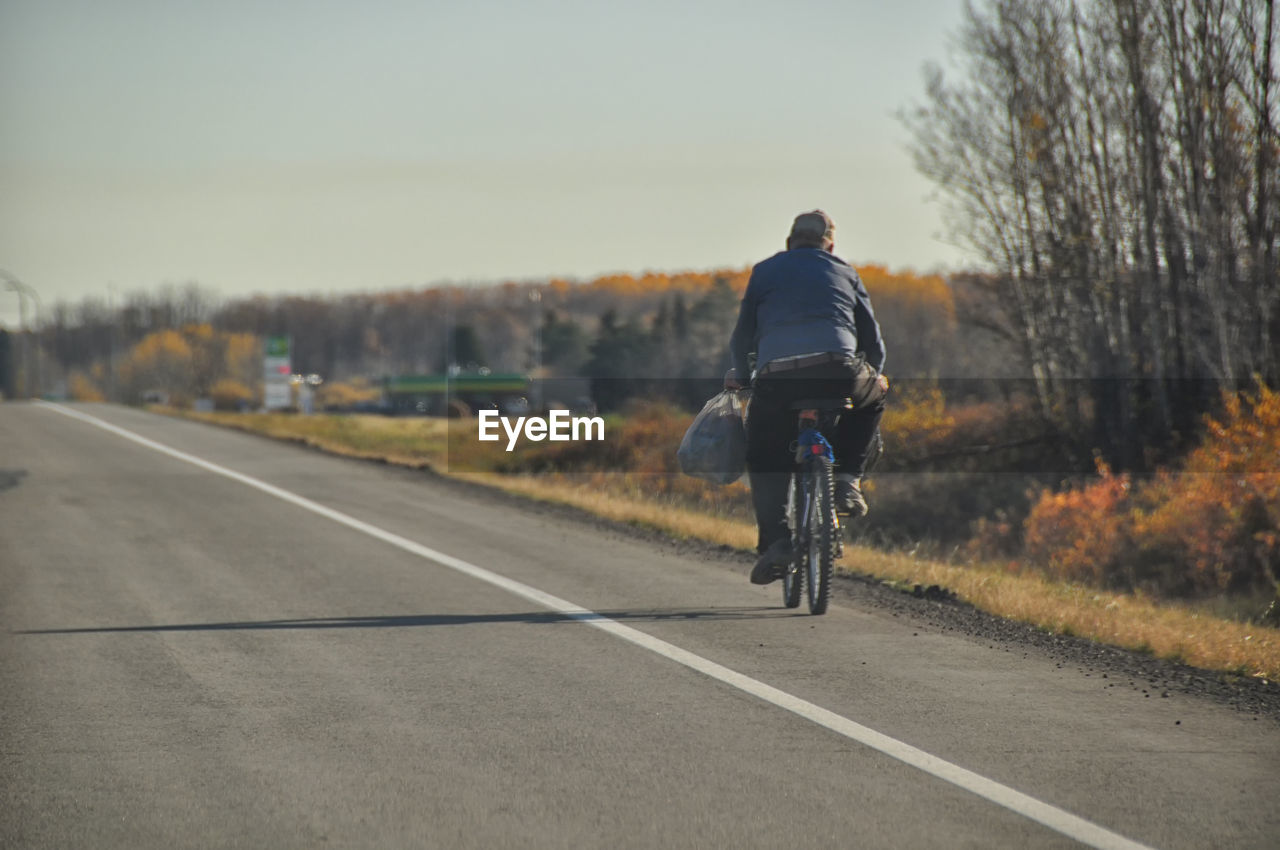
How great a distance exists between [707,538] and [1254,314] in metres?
17.9

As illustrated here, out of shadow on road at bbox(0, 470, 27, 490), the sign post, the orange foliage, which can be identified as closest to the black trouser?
shadow on road at bbox(0, 470, 27, 490)

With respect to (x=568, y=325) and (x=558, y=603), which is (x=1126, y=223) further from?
(x=558, y=603)

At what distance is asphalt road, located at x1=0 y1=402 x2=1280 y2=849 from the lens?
439 centimetres

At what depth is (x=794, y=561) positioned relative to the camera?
27.2ft

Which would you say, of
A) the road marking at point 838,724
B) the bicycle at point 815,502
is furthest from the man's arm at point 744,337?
the road marking at point 838,724

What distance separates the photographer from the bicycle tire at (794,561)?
829 centimetres

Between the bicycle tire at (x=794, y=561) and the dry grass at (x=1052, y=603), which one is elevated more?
the bicycle tire at (x=794, y=561)

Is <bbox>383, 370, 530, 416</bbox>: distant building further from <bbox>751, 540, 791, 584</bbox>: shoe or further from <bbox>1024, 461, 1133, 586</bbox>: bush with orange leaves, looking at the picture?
<bbox>751, 540, 791, 584</bbox>: shoe

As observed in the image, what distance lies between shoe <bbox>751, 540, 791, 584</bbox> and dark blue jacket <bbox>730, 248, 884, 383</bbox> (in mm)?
1027

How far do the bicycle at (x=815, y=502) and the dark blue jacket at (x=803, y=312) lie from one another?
1.21ft

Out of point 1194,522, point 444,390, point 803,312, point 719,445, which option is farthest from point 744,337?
point 444,390

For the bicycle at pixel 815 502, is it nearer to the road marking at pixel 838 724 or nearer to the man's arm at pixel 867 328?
the man's arm at pixel 867 328

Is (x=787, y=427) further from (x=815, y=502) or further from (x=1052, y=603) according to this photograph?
(x=1052, y=603)

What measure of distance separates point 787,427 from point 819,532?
2.14ft
